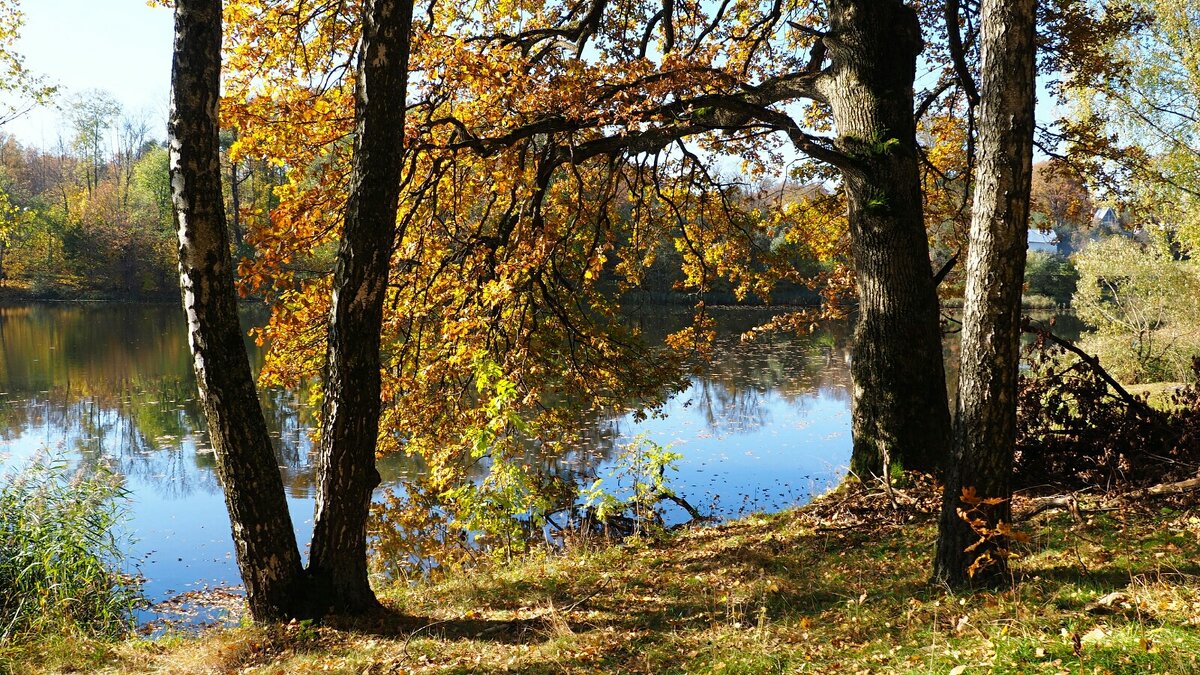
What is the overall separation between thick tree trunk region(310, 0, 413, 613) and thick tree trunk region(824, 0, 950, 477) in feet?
12.8

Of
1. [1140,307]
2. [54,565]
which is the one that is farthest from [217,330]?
[1140,307]

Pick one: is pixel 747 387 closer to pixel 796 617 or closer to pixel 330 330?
pixel 796 617

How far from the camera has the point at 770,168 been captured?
35.8 ft

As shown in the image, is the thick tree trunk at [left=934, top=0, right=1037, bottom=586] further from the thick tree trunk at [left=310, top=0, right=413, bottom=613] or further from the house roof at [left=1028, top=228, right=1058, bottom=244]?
the house roof at [left=1028, top=228, right=1058, bottom=244]

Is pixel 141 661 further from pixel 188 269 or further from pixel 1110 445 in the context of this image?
pixel 1110 445

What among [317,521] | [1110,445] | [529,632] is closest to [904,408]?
[1110,445]

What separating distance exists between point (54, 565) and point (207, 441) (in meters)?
10.4

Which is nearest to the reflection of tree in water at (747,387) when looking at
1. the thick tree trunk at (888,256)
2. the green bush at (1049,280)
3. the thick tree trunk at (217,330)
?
the thick tree trunk at (888,256)

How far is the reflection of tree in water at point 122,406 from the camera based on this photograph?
15.0m

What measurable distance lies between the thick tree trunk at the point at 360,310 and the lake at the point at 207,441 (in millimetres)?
4427

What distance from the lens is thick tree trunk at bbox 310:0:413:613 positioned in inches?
188

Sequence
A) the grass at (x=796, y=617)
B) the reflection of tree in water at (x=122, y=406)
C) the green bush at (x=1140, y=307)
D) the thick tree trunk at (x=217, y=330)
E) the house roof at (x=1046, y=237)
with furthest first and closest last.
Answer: the green bush at (x=1140, y=307) → the house roof at (x=1046, y=237) → the reflection of tree in water at (x=122, y=406) → the thick tree trunk at (x=217, y=330) → the grass at (x=796, y=617)

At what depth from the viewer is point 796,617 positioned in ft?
14.4

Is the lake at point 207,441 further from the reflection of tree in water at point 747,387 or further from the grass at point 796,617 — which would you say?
the grass at point 796,617
